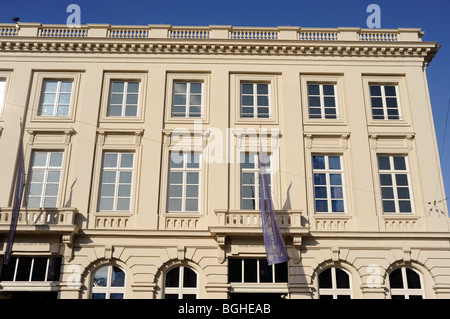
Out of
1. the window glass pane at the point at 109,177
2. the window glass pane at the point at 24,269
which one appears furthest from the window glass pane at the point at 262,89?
the window glass pane at the point at 24,269

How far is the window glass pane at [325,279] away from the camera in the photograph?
18.8m

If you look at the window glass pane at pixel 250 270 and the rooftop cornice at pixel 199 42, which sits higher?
the rooftop cornice at pixel 199 42

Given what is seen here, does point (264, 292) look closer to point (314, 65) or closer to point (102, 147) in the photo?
point (102, 147)

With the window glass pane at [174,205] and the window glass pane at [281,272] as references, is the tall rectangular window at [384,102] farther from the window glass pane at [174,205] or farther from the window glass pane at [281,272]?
the window glass pane at [174,205]

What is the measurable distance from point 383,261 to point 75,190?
12.2 meters

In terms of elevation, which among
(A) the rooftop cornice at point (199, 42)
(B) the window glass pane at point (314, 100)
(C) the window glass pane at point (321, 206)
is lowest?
(C) the window glass pane at point (321, 206)

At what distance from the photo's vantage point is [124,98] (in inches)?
861

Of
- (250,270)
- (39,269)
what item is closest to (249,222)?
(250,270)

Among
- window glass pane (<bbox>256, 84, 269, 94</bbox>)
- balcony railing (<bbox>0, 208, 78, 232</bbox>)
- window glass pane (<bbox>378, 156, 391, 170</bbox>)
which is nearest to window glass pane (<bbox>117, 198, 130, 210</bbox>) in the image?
balcony railing (<bbox>0, 208, 78, 232</bbox>)

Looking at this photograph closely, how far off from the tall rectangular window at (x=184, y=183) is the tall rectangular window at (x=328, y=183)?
15.9 feet

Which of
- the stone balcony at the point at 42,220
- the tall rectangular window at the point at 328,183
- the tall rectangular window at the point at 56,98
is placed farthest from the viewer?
the tall rectangular window at the point at 56,98

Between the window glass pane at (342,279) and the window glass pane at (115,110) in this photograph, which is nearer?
the window glass pane at (342,279)

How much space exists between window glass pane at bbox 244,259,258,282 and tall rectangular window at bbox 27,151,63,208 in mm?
7908

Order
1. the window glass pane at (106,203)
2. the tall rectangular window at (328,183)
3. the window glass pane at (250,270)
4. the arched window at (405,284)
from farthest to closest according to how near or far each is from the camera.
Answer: the tall rectangular window at (328,183) → the window glass pane at (106,203) → the window glass pane at (250,270) → the arched window at (405,284)
